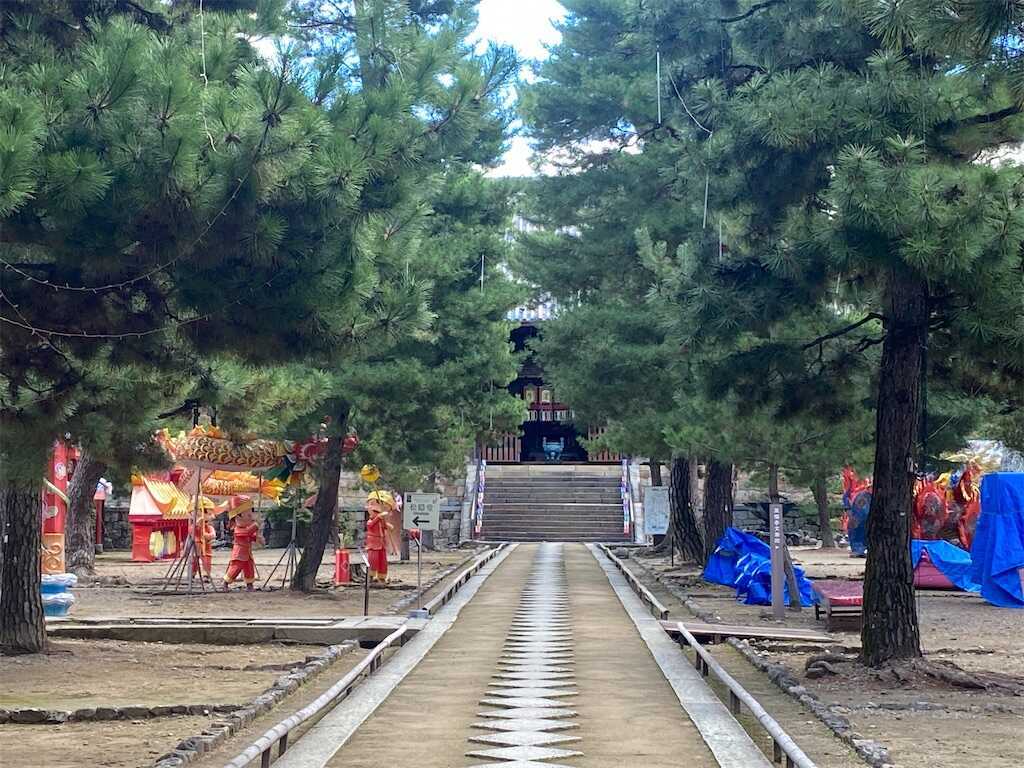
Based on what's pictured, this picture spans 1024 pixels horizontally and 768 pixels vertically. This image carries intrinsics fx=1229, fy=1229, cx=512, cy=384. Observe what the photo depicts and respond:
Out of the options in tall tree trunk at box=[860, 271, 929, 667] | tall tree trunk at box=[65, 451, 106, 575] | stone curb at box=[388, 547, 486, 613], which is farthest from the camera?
tall tree trunk at box=[65, 451, 106, 575]

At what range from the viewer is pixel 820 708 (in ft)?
26.9

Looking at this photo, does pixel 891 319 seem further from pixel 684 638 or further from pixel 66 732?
pixel 66 732

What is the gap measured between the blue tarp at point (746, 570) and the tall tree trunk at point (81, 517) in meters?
10.9

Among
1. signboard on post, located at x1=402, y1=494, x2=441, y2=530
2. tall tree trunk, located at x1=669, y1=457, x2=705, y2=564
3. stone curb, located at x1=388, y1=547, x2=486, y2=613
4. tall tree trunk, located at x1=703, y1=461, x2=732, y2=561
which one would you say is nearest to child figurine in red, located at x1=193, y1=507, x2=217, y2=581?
stone curb, located at x1=388, y1=547, x2=486, y2=613

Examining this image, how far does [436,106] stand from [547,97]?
14700 mm

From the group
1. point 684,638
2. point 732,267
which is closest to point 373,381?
point 684,638

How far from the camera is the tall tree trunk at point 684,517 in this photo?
976 inches

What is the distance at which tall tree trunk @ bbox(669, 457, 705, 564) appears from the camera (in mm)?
24797

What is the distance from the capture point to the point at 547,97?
74.0 ft

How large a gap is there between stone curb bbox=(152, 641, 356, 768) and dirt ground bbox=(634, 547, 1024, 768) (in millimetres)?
3861

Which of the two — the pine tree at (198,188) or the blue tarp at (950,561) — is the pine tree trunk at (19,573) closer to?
the pine tree at (198,188)

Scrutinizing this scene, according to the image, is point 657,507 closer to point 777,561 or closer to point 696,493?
point 777,561

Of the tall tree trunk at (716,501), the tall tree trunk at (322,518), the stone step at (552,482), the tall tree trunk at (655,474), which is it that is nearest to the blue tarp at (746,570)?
the tall tree trunk at (716,501)

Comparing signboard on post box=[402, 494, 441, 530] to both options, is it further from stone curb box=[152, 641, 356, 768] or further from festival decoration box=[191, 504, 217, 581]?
festival decoration box=[191, 504, 217, 581]
